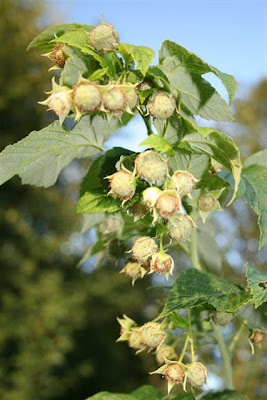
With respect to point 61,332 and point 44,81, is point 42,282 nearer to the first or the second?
point 61,332

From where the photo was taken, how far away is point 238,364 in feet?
13.6

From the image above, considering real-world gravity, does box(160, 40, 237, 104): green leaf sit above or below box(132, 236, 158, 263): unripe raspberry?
above

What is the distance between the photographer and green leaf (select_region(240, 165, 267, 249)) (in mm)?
644

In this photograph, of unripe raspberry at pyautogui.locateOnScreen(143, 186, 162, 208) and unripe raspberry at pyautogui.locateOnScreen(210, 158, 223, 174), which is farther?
unripe raspberry at pyautogui.locateOnScreen(210, 158, 223, 174)

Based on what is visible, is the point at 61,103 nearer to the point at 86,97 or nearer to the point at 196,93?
the point at 86,97

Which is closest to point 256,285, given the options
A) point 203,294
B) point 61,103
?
point 203,294

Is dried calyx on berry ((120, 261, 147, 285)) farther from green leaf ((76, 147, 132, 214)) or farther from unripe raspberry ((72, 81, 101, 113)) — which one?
unripe raspberry ((72, 81, 101, 113))

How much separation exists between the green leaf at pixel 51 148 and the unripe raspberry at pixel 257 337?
1.09ft

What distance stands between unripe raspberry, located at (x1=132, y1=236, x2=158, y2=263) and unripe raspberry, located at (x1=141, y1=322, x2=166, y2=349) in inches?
4.5

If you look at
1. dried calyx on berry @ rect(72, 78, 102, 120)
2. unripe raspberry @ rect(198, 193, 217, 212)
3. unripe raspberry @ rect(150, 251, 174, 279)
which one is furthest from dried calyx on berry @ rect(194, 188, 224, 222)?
dried calyx on berry @ rect(72, 78, 102, 120)

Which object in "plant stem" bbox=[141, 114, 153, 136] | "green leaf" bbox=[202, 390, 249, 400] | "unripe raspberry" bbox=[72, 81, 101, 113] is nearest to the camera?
"unripe raspberry" bbox=[72, 81, 101, 113]

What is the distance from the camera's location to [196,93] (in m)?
0.66

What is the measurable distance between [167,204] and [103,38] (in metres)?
0.19

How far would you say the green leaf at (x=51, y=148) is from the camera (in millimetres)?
647
